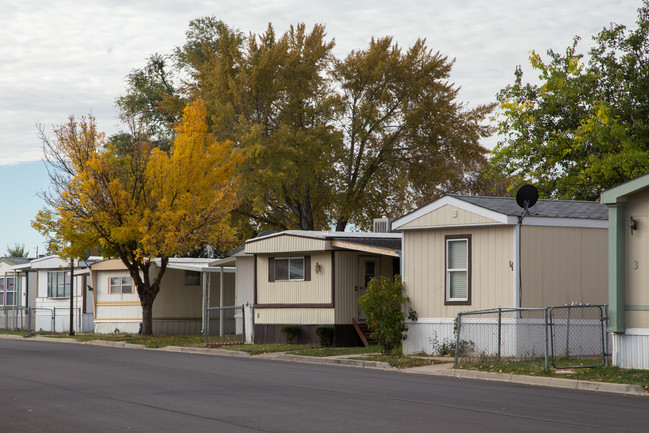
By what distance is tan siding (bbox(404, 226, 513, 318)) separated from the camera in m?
20.8

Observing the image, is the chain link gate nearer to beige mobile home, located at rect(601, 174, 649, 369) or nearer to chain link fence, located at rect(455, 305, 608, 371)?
chain link fence, located at rect(455, 305, 608, 371)

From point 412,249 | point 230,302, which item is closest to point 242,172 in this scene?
point 230,302

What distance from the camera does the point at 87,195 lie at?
31.6 m

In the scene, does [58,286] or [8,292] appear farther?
[8,292]

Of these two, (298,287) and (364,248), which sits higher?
(364,248)

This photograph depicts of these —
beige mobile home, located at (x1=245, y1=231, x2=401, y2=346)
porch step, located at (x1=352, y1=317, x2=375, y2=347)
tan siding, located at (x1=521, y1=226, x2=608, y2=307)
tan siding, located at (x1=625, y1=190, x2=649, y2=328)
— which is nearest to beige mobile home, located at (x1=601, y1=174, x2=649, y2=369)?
tan siding, located at (x1=625, y1=190, x2=649, y2=328)

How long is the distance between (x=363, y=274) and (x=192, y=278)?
13.1m

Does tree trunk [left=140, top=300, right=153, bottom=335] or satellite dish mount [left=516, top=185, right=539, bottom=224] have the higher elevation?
satellite dish mount [left=516, top=185, right=539, bottom=224]

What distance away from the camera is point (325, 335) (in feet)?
85.8

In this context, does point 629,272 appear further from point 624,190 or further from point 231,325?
point 231,325

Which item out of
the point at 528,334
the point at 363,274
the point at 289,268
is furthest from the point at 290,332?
the point at 528,334

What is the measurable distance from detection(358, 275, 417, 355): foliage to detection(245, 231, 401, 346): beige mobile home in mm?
2335

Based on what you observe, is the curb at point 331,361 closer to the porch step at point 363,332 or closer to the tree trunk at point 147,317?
the porch step at point 363,332

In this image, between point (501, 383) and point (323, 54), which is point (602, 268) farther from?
point (323, 54)
